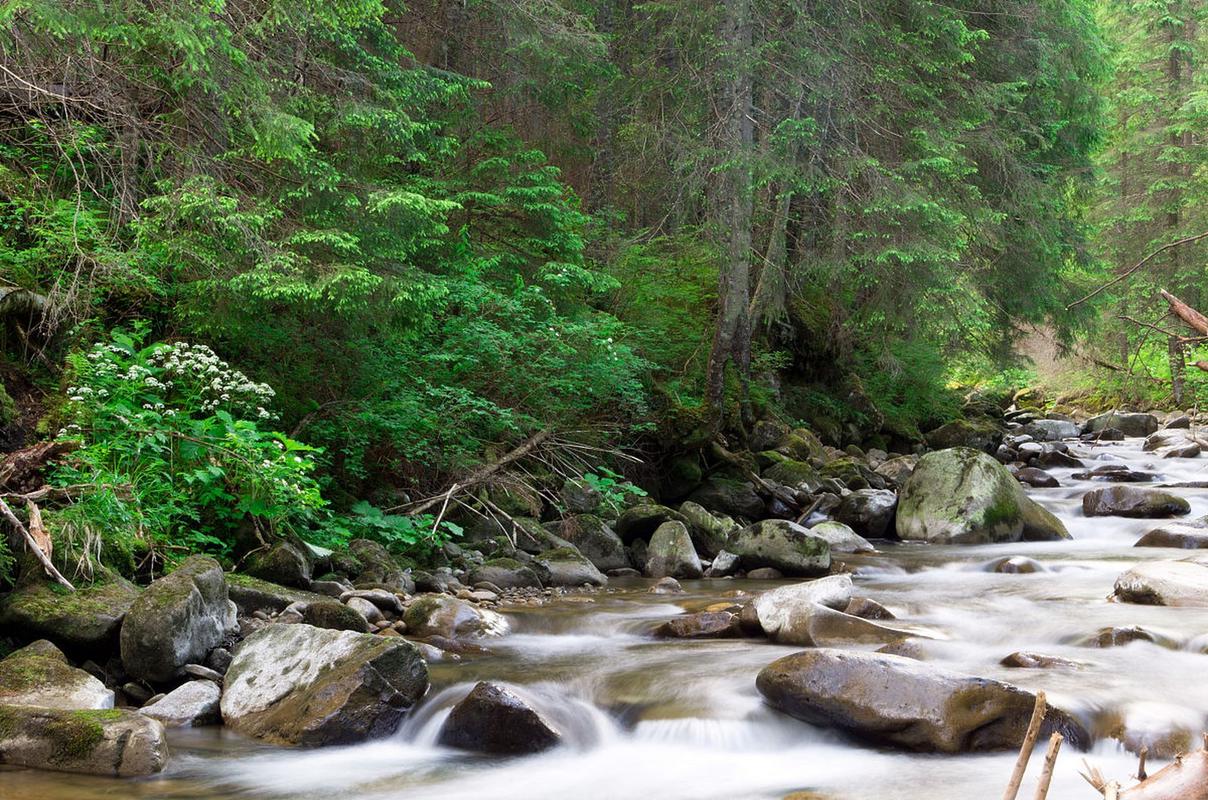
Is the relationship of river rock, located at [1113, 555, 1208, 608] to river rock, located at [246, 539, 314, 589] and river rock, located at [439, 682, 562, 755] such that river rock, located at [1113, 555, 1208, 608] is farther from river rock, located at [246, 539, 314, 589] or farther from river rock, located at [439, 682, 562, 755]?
river rock, located at [246, 539, 314, 589]

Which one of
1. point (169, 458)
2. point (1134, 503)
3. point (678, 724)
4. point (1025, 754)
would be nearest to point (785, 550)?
point (678, 724)

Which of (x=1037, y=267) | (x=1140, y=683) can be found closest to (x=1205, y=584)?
(x=1140, y=683)

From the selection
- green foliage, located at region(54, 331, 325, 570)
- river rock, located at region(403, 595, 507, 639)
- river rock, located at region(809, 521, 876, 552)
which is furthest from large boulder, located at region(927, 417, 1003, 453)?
green foliage, located at region(54, 331, 325, 570)

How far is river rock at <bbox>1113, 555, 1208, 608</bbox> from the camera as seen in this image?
7.34 m

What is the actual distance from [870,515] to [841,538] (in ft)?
3.90

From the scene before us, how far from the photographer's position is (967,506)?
37.4ft

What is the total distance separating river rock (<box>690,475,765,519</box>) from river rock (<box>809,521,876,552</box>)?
1002mm

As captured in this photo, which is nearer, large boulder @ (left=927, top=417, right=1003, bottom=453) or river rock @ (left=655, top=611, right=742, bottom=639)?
river rock @ (left=655, top=611, right=742, bottom=639)

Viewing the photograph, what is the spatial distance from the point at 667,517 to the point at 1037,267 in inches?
329

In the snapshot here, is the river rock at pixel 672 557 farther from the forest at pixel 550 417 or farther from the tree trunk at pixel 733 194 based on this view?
the tree trunk at pixel 733 194

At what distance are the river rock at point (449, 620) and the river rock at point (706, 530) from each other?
3.63 metres

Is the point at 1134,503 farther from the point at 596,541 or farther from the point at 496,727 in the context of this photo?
the point at 496,727

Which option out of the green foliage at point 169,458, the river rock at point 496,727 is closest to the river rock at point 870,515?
the green foliage at point 169,458

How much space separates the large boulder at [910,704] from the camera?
477 cm
